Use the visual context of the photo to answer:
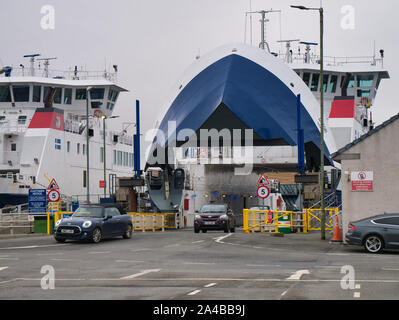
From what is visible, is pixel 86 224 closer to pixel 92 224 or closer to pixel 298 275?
pixel 92 224

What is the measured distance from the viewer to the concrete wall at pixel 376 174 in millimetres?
24688

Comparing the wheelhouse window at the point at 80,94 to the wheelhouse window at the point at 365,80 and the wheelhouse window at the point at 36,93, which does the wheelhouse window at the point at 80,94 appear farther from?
the wheelhouse window at the point at 365,80

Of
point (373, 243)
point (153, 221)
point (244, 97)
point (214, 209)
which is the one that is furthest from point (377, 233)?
point (153, 221)

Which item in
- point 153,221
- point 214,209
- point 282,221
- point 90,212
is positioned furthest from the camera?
point 153,221

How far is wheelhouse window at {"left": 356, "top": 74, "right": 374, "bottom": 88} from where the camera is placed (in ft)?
197

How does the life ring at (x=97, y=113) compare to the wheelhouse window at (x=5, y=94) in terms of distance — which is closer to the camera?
the wheelhouse window at (x=5, y=94)

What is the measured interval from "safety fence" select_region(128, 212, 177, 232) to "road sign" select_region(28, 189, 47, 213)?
548 cm

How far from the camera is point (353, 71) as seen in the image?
59.2 m

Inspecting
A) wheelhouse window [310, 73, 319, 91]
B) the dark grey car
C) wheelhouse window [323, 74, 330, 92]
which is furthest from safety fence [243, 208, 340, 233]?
wheelhouse window [310, 73, 319, 91]

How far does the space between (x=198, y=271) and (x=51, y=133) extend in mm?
41472

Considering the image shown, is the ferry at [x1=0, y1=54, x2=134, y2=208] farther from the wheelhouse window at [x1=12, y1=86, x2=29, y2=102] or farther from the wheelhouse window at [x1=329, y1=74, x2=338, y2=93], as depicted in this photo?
the wheelhouse window at [x1=329, y1=74, x2=338, y2=93]

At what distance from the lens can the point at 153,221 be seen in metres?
39.5

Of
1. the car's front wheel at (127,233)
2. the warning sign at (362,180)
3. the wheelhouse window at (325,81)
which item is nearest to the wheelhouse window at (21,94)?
the wheelhouse window at (325,81)

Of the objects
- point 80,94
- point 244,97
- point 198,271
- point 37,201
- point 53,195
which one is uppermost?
point 80,94
